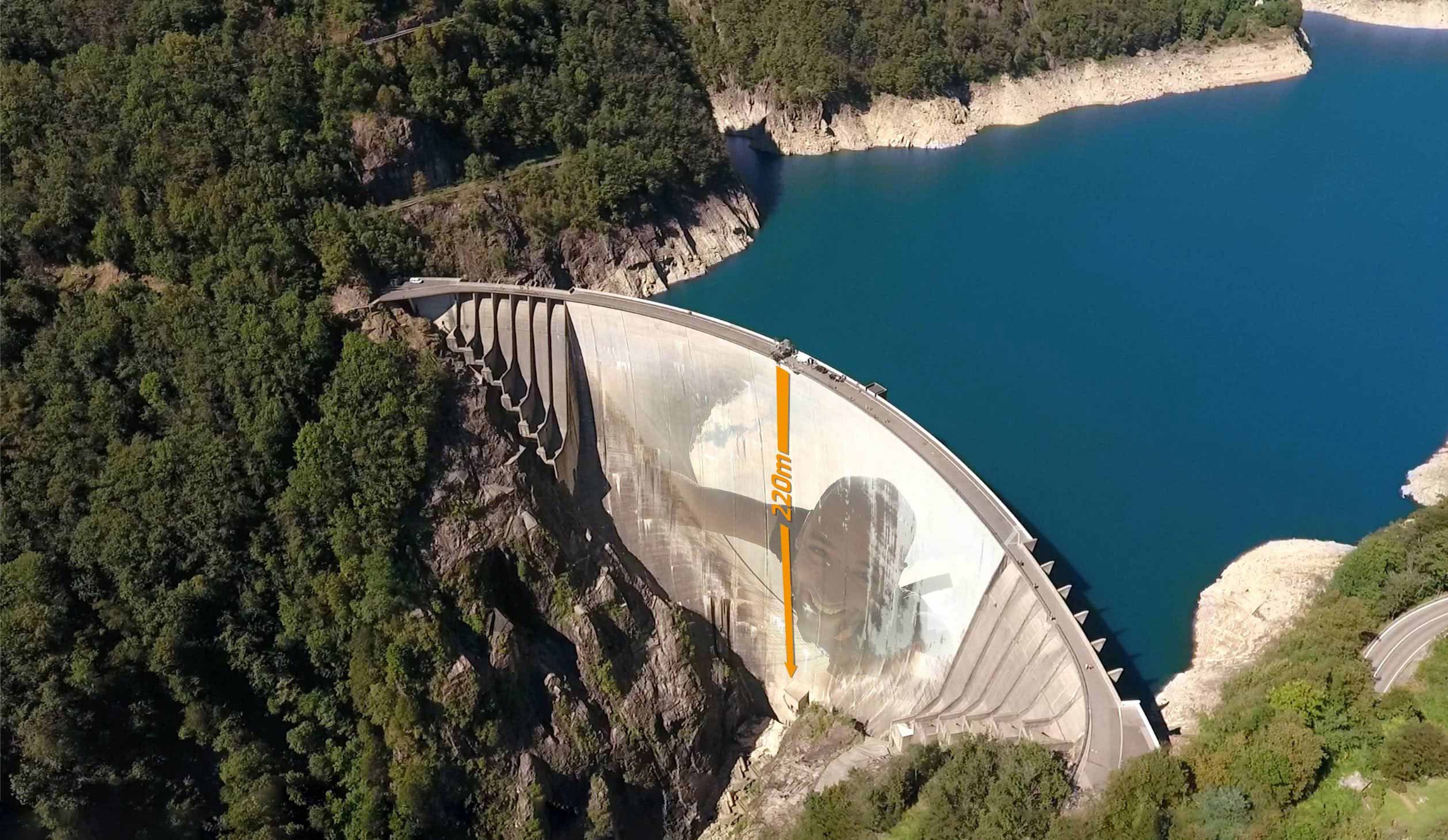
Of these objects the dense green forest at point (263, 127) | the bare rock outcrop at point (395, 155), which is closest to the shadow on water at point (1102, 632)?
the dense green forest at point (263, 127)

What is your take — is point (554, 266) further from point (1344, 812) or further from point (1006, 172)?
point (1344, 812)

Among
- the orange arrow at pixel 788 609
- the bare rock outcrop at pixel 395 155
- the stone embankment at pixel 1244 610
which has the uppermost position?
the bare rock outcrop at pixel 395 155

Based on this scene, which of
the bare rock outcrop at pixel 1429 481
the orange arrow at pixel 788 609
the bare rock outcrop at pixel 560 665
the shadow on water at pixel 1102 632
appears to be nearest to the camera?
the shadow on water at pixel 1102 632

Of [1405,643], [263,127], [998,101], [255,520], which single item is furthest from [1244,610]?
[998,101]

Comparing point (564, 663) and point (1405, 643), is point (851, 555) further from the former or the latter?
point (1405, 643)

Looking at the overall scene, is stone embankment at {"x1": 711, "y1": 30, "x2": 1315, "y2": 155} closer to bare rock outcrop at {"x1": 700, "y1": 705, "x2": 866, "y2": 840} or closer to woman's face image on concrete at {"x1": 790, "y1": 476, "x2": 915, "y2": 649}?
woman's face image on concrete at {"x1": 790, "y1": 476, "x2": 915, "y2": 649}

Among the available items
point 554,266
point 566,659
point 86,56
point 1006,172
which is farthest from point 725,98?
point 566,659

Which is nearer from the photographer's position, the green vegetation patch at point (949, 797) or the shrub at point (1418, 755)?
the shrub at point (1418, 755)

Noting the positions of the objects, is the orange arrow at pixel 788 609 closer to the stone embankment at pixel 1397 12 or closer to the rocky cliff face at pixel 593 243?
the rocky cliff face at pixel 593 243
